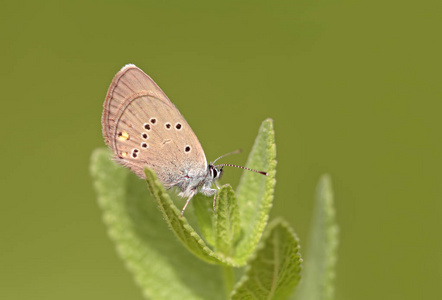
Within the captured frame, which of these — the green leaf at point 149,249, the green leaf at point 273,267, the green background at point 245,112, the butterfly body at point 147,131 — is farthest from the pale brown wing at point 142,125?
the green background at point 245,112

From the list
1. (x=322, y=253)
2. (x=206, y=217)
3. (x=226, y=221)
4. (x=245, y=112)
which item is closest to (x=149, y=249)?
(x=206, y=217)

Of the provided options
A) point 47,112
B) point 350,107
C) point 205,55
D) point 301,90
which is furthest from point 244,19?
point 47,112

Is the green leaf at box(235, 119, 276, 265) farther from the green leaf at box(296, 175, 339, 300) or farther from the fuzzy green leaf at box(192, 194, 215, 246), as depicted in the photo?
the green leaf at box(296, 175, 339, 300)

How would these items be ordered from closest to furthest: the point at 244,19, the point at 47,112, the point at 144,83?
1. the point at 144,83
2. the point at 47,112
3. the point at 244,19

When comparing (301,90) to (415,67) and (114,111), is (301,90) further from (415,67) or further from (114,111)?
(114,111)

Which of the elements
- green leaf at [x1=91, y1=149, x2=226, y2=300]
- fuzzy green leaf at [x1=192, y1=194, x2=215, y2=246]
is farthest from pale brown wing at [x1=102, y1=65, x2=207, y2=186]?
fuzzy green leaf at [x1=192, y1=194, x2=215, y2=246]

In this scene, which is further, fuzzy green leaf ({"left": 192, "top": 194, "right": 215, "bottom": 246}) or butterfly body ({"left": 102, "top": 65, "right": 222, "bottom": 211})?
butterfly body ({"left": 102, "top": 65, "right": 222, "bottom": 211})
